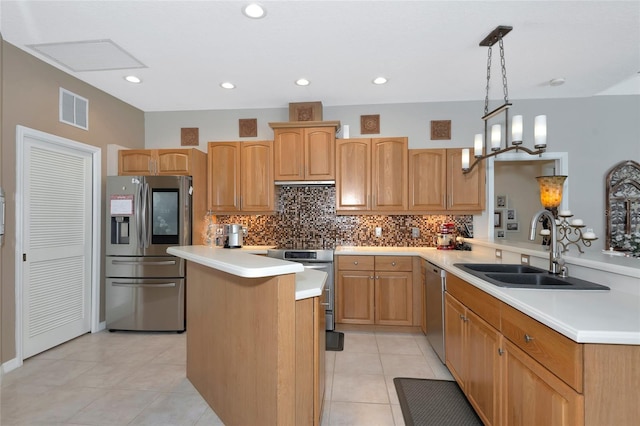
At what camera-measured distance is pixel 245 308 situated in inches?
65.4

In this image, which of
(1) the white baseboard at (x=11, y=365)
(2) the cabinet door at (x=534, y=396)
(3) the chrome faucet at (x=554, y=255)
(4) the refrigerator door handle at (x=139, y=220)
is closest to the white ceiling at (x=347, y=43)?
(4) the refrigerator door handle at (x=139, y=220)

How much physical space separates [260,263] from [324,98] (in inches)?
114

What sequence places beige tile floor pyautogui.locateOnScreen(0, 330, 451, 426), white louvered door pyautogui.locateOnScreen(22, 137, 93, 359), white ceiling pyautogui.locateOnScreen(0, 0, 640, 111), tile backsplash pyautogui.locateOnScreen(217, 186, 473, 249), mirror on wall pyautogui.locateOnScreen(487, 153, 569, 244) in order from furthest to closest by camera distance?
mirror on wall pyautogui.locateOnScreen(487, 153, 569, 244)
tile backsplash pyautogui.locateOnScreen(217, 186, 473, 249)
white louvered door pyautogui.locateOnScreen(22, 137, 93, 359)
white ceiling pyautogui.locateOnScreen(0, 0, 640, 111)
beige tile floor pyautogui.locateOnScreen(0, 330, 451, 426)

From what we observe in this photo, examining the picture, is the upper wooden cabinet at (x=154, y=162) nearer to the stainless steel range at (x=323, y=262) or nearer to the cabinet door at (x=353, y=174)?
the stainless steel range at (x=323, y=262)

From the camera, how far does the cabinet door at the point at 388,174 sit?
376 centimetres

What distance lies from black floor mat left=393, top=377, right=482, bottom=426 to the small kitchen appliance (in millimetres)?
1699

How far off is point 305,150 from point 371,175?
0.87m

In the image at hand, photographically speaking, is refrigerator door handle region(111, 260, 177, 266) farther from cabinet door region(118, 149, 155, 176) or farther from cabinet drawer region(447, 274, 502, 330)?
cabinet drawer region(447, 274, 502, 330)

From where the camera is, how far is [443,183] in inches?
147

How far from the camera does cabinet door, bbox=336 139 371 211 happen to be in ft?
12.4

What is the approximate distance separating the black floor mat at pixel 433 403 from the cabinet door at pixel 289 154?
2.49 metres

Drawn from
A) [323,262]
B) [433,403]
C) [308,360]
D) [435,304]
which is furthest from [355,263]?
[308,360]

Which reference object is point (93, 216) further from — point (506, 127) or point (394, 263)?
point (506, 127)

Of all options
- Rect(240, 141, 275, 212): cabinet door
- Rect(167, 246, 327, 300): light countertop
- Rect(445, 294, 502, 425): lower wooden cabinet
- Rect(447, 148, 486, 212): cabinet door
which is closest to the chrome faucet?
Rect(445, 294, 502, 425): lower wooden cabinet
